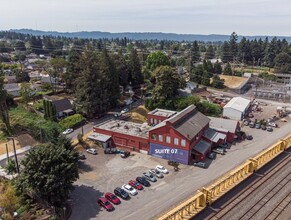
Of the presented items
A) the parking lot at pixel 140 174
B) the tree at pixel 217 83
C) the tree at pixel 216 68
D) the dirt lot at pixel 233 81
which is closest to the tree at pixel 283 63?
the dirt lot at pixel 233 81

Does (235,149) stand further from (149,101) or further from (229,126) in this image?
(149,101)

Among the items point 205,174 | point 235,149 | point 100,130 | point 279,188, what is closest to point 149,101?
point 100,130

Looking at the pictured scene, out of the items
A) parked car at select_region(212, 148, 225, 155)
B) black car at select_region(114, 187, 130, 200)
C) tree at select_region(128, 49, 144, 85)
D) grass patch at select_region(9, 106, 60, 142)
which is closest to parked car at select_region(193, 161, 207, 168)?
parked car at select_region(212, 148, 225, 155)

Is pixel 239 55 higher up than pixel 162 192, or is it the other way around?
pixel 239 55

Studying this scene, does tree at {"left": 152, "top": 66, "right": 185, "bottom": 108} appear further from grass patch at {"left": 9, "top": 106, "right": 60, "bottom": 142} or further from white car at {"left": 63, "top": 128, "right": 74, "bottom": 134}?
grass patch at {"left": 9, "top": 106, "right": 60, "bottom": 142}

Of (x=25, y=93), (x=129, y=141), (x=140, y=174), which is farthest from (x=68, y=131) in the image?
(x=140, y=174)

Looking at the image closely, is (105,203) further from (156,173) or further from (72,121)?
(72,121)
